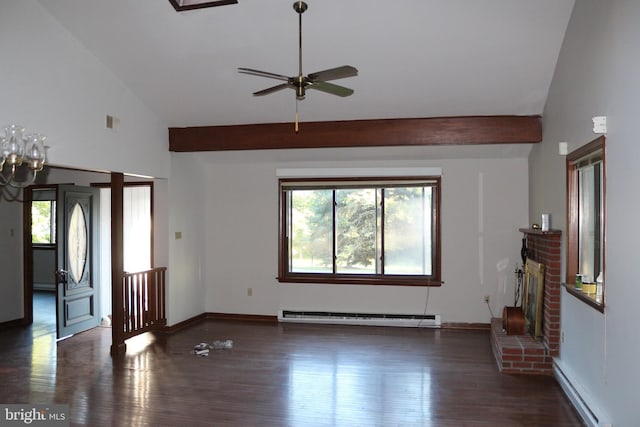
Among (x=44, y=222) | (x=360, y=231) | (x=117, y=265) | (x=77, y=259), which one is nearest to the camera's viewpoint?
(x=117, y=265)

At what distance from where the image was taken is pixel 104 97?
4965 millimetres

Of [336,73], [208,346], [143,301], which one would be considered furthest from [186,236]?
[336,73]

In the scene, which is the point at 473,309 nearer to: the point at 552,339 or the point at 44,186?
the point at 552,339

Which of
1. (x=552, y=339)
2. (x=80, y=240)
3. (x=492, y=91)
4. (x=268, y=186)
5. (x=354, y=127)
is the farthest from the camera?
(x=268, y=186)

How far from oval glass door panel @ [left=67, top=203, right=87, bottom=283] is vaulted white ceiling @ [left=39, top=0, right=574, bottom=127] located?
1958 millimetres

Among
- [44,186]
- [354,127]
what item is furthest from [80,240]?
[354,127]

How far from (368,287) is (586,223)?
10.6 feet

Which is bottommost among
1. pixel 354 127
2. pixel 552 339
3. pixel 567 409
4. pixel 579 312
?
pixel 567 409

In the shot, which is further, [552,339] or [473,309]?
[473,309]

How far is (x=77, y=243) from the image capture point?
20.4 ft

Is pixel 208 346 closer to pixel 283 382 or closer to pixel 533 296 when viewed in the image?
pixel 283 382

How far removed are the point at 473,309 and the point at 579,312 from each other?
260cm

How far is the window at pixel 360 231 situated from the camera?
6504 mm

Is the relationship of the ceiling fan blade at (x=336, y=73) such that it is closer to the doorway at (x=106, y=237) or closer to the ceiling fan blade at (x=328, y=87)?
the ceiling fan blade at (x=328, y=87)
